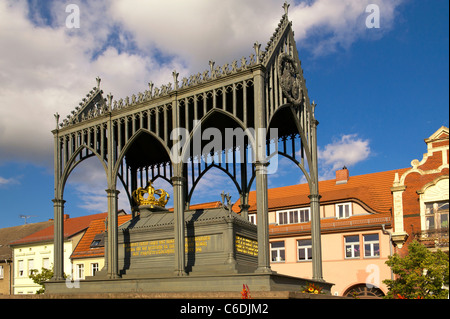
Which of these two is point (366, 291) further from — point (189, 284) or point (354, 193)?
point (189, 284)

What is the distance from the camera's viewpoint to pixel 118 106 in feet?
92.7

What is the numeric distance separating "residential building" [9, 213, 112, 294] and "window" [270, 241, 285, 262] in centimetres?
2106

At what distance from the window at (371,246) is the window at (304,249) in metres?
4.91

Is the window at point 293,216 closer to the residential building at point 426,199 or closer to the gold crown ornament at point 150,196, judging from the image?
the residential building at point 426,199

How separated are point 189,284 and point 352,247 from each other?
25549 millimetres

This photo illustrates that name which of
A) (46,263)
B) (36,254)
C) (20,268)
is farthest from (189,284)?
(20,268)

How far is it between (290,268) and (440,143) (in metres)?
16.1

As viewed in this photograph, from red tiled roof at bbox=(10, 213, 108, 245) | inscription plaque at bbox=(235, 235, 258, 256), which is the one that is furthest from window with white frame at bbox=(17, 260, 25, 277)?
inscription plaque at bbox=(235, 235, 258, 256)

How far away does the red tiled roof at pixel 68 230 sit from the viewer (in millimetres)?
58938

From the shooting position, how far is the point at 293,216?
4991cm

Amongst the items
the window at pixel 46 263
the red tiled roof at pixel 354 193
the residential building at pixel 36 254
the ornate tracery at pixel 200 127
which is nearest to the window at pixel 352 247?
the red tiled roof at pixel 354 193

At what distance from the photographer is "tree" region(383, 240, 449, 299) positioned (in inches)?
1342
